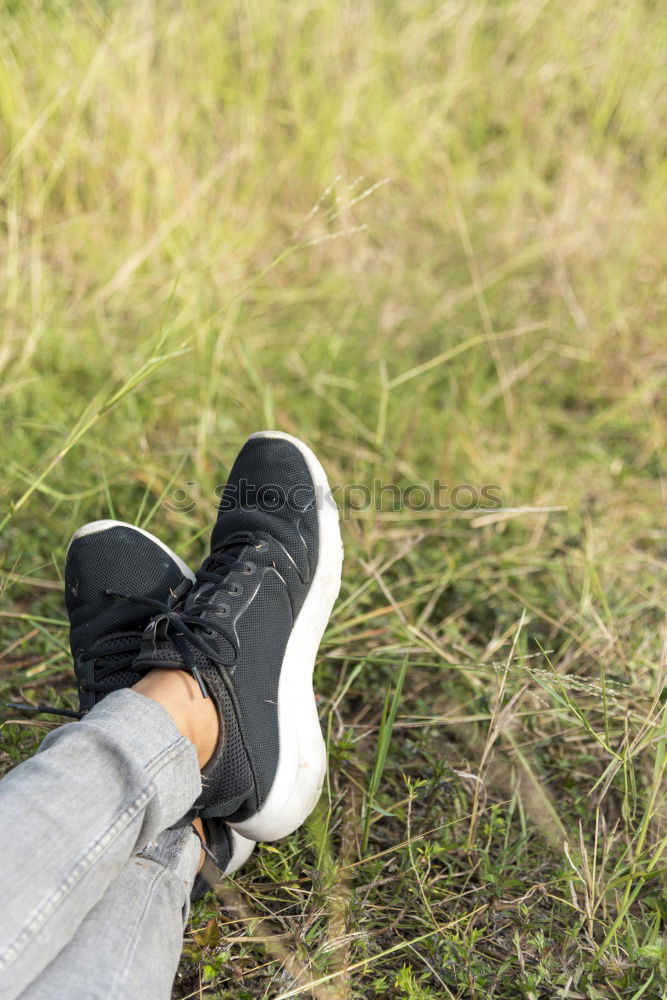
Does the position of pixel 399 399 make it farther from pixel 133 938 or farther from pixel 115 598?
pixel 133 938

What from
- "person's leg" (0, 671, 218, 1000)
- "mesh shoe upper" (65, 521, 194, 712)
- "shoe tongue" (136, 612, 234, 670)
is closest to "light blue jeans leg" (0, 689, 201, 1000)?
"person's leg" (0, 671, 218, 1000)

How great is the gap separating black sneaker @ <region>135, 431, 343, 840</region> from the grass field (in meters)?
0.11

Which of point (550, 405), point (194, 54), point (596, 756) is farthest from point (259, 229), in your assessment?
point (596, 756)

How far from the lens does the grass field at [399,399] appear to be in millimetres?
1216

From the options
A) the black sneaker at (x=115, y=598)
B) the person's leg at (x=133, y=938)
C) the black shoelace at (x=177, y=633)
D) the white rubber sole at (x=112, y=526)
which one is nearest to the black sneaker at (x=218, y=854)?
the black sneaker at (x=115, y=598)

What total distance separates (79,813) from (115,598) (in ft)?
1.78

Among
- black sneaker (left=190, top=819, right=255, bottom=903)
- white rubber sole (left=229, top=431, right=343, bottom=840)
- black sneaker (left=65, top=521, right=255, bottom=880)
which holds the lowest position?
black sneaker (left=190, top=819, right=255, bottom=903)

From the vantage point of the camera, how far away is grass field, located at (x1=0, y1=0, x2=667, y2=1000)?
3.99 feet

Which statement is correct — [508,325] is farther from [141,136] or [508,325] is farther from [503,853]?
[503,853]

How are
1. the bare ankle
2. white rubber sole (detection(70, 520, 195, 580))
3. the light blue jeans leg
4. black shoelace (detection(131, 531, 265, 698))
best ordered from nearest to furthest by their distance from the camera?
the light blue jeans leg → the bare ankle → black shoelace (detection(131, 531, 265, 698)) → white rubber sole (detection(70, 520, 195, 580))

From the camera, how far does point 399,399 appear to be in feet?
7.43

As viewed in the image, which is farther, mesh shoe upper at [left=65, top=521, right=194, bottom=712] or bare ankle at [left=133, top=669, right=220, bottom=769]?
mesh shoe upper at [left=65, top=521, right=194, bottom=712]

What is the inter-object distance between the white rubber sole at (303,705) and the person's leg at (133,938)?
0.17m

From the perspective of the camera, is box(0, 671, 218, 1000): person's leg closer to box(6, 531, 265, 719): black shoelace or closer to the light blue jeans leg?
→ the light blue jeans leg
